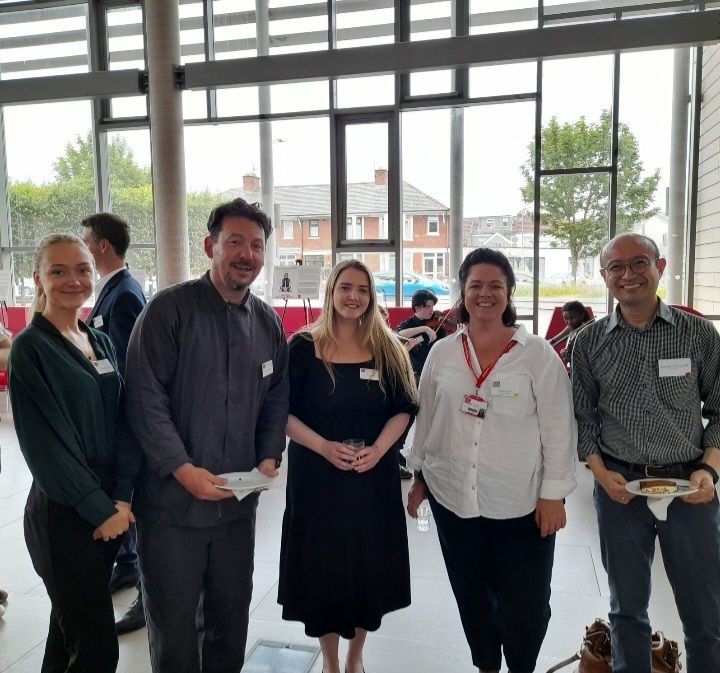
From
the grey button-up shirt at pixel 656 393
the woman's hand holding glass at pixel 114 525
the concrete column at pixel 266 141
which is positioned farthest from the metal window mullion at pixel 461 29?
the woman's hand holding glass at pixel 114 525

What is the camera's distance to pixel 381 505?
84.7 inches

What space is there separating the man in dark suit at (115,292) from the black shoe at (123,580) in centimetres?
23

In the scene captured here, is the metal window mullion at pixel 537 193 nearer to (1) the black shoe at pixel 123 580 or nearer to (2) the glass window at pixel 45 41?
(1) the black shoe at pixel 123 580

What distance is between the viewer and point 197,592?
74.2 inches

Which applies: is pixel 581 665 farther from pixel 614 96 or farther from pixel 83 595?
pixel 614 96

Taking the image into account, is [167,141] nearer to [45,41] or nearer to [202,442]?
[45,41]

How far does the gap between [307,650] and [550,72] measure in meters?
7.35

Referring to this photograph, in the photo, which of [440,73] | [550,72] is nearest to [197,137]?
[440,73]

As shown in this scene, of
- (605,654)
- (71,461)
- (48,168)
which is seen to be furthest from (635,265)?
(48,168)

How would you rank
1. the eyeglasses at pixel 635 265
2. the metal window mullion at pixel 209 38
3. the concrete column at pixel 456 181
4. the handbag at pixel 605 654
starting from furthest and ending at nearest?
the metal window mullion at pixel 209 38
the concrete column at pixel 456 181
the handbag at pixel 605 654
the eyeglasses at pixel 635 265

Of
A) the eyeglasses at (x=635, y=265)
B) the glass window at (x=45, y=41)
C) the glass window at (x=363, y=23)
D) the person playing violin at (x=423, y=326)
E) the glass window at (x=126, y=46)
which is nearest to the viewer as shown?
the eyeglasses at (x=635, y=265)

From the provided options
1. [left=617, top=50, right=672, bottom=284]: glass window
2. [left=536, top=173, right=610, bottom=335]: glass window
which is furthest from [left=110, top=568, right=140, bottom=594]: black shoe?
[left=617, top=50, right=672, bottom=284]: glass window

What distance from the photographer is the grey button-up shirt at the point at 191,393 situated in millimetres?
1791

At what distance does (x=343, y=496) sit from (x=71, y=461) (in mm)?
898
